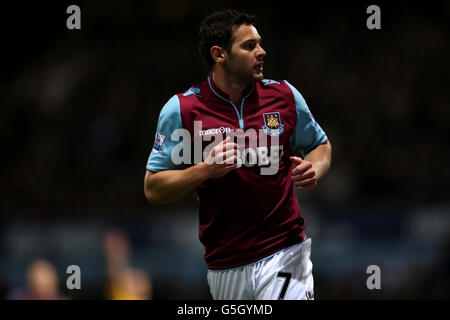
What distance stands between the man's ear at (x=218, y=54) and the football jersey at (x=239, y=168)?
0.68ft

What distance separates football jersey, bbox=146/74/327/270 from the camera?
4621mm

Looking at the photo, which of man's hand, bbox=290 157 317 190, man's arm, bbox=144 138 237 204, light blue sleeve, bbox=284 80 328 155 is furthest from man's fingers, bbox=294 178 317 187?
light blue sleeve, bbox=284 80 328 155

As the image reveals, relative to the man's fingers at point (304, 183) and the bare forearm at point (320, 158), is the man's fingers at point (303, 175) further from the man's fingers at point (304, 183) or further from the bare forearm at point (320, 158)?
the bare forearm at point (320, 158)

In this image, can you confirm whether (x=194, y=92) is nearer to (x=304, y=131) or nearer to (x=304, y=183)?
(x=304, y=131)

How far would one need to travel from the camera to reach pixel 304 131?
493 centimetres

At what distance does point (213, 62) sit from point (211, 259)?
1373mm

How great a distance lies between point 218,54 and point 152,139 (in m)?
8.63

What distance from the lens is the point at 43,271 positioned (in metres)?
8.91

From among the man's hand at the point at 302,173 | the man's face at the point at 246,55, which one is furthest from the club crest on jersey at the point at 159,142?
the man's hand at the point at 302,173

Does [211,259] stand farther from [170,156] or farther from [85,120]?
[85,120]

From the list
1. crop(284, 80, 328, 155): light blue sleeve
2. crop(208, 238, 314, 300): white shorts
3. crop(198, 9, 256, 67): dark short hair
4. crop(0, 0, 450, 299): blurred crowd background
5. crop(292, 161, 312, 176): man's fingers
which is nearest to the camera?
crop(292, 161, 312, 176): man's fingers

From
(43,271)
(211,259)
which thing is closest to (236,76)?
(211,259)

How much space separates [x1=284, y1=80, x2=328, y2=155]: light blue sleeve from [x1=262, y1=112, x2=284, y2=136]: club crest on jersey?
18 centimetres

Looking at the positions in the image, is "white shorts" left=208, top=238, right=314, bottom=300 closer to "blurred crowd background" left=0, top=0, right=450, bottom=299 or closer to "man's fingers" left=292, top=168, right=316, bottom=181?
"man's fingers" left=292, top=168, right=316, bottom=181
